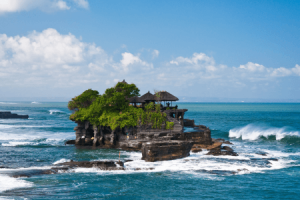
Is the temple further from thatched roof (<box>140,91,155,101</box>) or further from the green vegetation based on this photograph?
the green vegetation

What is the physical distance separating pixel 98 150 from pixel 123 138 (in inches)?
175

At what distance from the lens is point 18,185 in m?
22.7

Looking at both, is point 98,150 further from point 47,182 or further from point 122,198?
point 122,198

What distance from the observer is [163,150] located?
105 ft

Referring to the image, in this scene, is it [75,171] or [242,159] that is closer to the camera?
[75,171]

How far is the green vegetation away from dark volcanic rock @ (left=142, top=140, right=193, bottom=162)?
907 cm

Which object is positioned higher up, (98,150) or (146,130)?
(146,130)

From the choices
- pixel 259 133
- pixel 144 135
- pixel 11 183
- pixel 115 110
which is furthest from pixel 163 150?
pixel 259 133

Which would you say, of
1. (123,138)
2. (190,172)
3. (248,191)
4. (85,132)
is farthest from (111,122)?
(248,191)

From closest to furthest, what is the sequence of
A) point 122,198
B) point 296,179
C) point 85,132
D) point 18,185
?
1. point 122,198
2. point 18,185
3. point 296,179
4. point 85,132

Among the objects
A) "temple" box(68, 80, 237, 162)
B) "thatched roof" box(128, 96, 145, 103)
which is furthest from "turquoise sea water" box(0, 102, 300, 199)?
"thatched roof" box(128, 96, 145, 103)

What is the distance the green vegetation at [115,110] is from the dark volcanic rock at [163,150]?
9.07 m

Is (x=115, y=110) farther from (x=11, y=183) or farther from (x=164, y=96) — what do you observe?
(x=11, y=183)

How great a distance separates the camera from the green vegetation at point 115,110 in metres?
41.5
